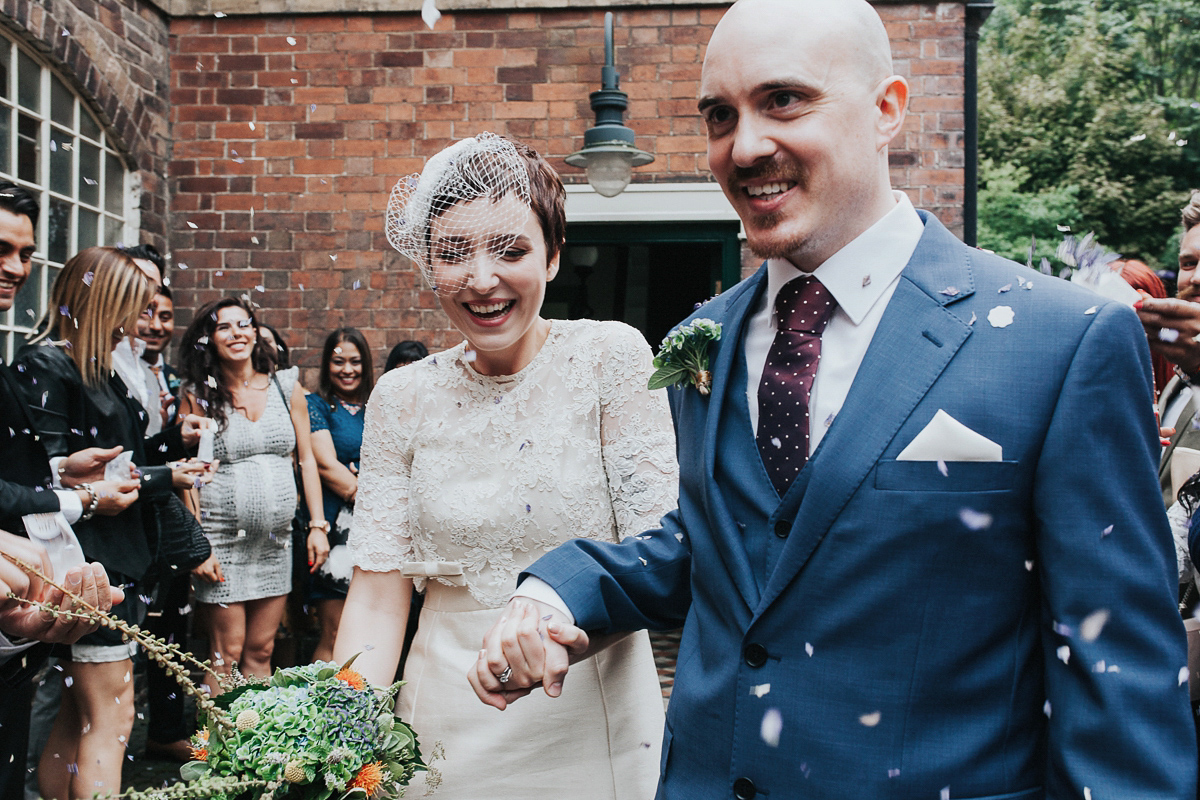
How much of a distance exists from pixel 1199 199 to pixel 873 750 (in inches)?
79.3

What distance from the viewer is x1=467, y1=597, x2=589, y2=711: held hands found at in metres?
Answer: 1.43

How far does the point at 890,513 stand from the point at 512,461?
40.0 inches

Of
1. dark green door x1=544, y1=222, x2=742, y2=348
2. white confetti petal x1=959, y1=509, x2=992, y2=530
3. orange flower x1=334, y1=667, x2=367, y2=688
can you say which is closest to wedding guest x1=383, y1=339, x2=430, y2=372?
dark green door x1=544, y1=222, x2=742, y2=348

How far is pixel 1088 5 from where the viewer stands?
22.8 metres

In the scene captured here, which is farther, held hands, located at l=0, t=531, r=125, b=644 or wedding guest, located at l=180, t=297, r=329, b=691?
wedding guest, located at l=180, t=297, r=329, b=691

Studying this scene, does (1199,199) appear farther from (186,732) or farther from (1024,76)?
(1024,76)

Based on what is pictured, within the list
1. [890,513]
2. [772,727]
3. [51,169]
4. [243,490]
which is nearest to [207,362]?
[243,490]

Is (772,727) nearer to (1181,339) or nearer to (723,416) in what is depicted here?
(723,416)

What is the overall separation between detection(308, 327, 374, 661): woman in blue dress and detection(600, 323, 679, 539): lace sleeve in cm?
300

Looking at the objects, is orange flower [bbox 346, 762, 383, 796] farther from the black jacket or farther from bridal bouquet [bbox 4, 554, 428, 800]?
the black jacket

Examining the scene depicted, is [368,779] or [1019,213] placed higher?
[1019,213]

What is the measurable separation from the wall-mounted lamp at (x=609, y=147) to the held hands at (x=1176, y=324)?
3.96 metres

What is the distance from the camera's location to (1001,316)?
4.23ft

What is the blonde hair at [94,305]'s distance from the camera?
346 cm
